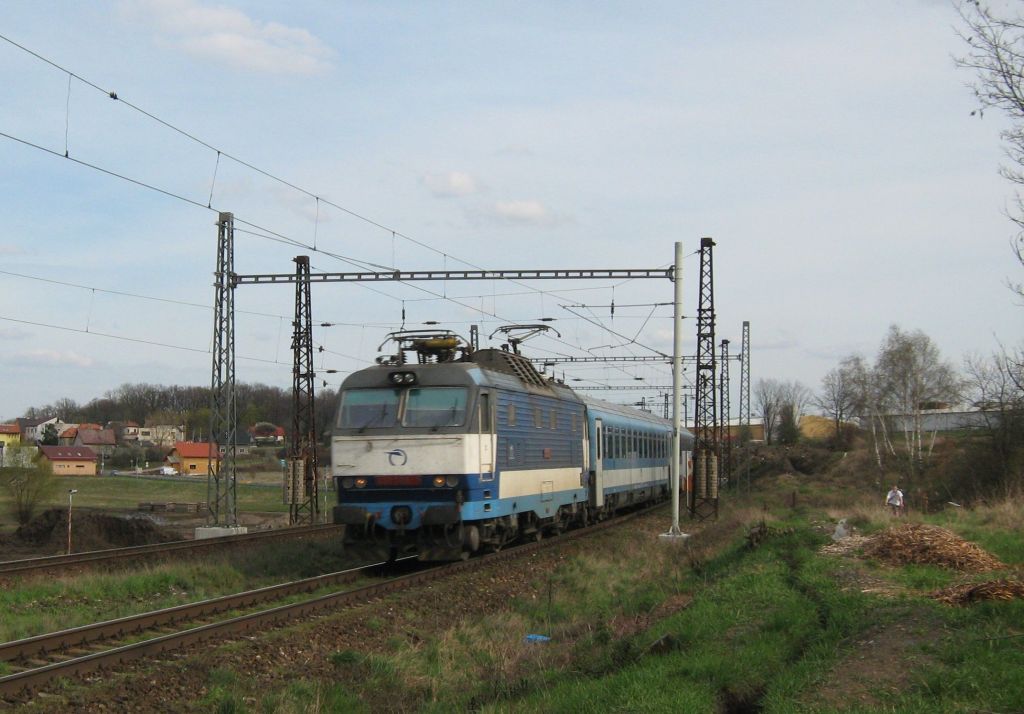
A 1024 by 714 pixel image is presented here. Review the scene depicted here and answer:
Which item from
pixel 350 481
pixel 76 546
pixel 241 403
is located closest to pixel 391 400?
pixel 350 481

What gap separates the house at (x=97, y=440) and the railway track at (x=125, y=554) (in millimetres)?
105834

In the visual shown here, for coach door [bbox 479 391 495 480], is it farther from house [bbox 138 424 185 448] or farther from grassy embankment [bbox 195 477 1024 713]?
house [bbox 138 424 185 448]

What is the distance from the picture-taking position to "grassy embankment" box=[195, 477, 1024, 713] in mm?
7629

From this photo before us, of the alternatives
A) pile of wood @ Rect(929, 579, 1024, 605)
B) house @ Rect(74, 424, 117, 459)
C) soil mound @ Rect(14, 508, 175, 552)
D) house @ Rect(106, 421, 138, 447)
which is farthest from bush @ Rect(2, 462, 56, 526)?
house @ Rect(106, 421, 138, 447)

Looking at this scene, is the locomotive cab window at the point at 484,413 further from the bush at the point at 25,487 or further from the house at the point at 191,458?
the house at the point at 191,458

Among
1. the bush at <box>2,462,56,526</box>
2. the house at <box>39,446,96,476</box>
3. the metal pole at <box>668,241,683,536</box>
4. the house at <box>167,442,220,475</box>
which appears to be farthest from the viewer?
the house at <box>167,442,220,475</box>

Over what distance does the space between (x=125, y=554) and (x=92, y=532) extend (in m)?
21.2

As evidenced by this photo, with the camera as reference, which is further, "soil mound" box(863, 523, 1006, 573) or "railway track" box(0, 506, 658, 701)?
"soil mound" box(863, 523, 1006, 573)

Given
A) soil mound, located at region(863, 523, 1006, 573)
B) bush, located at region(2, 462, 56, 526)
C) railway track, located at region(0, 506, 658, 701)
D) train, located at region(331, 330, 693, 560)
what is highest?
train, located at region(331, 330, 693, 560)

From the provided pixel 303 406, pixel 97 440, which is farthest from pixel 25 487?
pixel 97 440

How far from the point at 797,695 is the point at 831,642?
78.6 inches

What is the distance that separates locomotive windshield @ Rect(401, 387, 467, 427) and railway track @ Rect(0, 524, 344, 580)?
19.7 ft

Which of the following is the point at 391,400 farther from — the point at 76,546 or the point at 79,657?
the point at 76,546

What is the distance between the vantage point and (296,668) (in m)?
9.66
